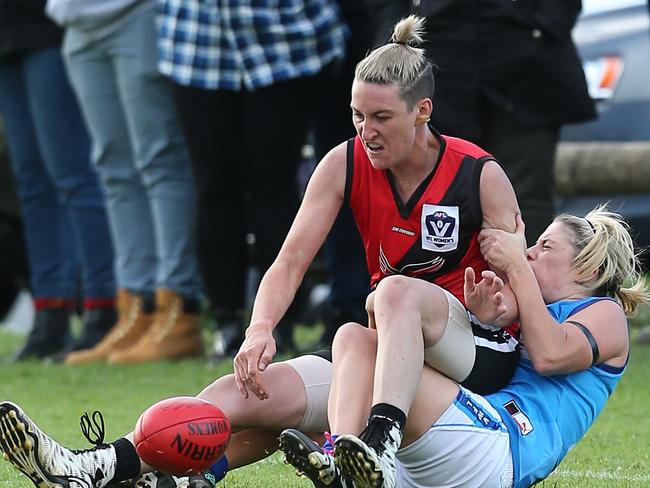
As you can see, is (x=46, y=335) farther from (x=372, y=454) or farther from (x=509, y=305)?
(x=372, y=454)

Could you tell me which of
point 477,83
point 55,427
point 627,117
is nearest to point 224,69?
point 477,83

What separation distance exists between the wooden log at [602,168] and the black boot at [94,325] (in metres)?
2.56

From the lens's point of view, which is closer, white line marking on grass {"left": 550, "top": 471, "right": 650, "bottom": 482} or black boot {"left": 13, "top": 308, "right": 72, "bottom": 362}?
white line marking on grass {"left": 550, "top": 471, "right": 650, "bottom": 482}

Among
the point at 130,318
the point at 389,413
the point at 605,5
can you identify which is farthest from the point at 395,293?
the point at 605,5

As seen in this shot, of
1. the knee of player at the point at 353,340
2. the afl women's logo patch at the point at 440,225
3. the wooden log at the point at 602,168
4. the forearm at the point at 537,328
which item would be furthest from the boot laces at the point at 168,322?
the forearm at the point at 537,328

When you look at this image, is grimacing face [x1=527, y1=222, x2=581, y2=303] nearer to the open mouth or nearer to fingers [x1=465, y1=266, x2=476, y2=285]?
fingers [x1=465, y1=266, x2=476, y2=285]

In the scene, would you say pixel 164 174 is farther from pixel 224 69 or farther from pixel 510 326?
pixel 510 326

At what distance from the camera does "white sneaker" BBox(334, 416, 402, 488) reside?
3.40 metres

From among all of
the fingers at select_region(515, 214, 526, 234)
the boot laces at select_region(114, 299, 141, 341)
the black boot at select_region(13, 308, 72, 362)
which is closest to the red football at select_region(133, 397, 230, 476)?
the fingers at select_region(515, 214, 526, 234)

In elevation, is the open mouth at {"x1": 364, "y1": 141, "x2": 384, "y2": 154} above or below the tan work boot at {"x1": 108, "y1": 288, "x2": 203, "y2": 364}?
above

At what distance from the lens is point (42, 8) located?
25.2ft

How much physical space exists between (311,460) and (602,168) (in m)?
4.69

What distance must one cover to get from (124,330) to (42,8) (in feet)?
5.78

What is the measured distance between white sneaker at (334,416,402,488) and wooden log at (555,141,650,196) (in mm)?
4374
